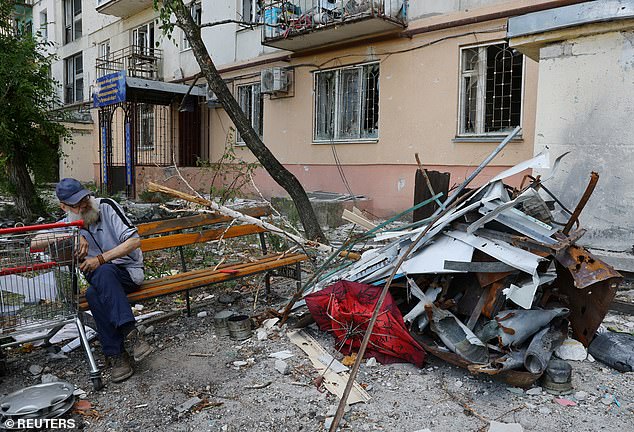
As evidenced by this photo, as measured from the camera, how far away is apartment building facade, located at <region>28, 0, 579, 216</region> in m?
8.97

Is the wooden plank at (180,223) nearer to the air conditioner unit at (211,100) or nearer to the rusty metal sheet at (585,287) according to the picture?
the rusty metal sheet at (585,287)

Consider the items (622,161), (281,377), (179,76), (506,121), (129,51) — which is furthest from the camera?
(129,51)

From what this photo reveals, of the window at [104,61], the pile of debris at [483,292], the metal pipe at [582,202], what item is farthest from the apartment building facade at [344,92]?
the pile of debris at [483,292]

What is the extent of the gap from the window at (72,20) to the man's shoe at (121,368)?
2259cm

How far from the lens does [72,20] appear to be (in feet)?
73.9

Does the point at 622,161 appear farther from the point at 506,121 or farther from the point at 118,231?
the point at 118,231

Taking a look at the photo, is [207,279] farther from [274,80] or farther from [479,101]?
[274,80]

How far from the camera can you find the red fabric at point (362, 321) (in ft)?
10.9

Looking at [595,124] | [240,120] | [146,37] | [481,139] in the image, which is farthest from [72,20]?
[595,124]

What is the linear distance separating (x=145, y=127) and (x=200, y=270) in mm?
14711

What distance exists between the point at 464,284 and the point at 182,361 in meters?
2.11

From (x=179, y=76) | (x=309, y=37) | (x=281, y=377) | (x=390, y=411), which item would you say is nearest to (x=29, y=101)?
(x=309, y=37)

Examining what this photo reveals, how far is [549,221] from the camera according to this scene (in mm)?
3570

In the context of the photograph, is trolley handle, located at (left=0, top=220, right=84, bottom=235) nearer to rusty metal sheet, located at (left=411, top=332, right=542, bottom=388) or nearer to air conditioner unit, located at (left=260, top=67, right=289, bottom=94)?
rusty metal sheet, located at (left=411, top=332, right=542, bottom=388)
